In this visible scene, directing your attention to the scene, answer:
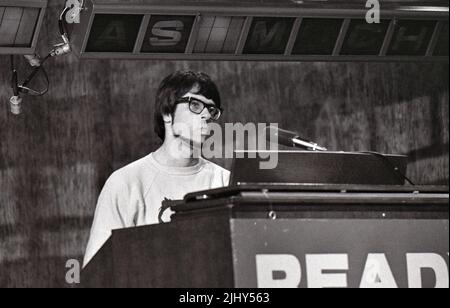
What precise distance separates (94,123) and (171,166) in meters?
1.20

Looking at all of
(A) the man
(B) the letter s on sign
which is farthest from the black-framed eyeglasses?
(B) the letter s on sign

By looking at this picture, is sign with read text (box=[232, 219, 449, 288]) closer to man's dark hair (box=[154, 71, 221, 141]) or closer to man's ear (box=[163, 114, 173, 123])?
man's dark hair (box=[154, 71, 221, 141])

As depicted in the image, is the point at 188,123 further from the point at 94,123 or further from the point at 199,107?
the point at 94,123

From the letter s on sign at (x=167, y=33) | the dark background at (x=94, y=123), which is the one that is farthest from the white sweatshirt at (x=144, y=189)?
the dark background at (x=94, y=123)

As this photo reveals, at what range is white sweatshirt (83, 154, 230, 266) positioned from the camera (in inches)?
132

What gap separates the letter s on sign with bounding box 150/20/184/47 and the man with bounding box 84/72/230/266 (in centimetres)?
87

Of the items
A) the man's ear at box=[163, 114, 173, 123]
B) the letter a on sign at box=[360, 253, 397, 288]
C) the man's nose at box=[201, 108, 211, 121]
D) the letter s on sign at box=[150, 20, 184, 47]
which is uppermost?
the letter s on sign at box=[150, 20, 184, 47]

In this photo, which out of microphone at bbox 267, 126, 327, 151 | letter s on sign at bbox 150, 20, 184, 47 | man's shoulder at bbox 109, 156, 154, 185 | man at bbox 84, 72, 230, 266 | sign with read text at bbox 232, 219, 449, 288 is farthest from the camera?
letter s on sign at bbox 150, 20, 184, 47

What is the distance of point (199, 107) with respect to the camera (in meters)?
3.53

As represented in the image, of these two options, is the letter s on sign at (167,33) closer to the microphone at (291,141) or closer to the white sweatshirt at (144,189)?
the white sweatshirt at (144,189)

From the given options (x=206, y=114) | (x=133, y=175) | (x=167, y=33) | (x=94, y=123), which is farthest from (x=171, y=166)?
(x=94, y=123)

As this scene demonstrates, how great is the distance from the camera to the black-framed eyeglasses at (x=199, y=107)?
3.47 m

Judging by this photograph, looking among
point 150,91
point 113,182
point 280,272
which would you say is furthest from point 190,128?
point 280,272
